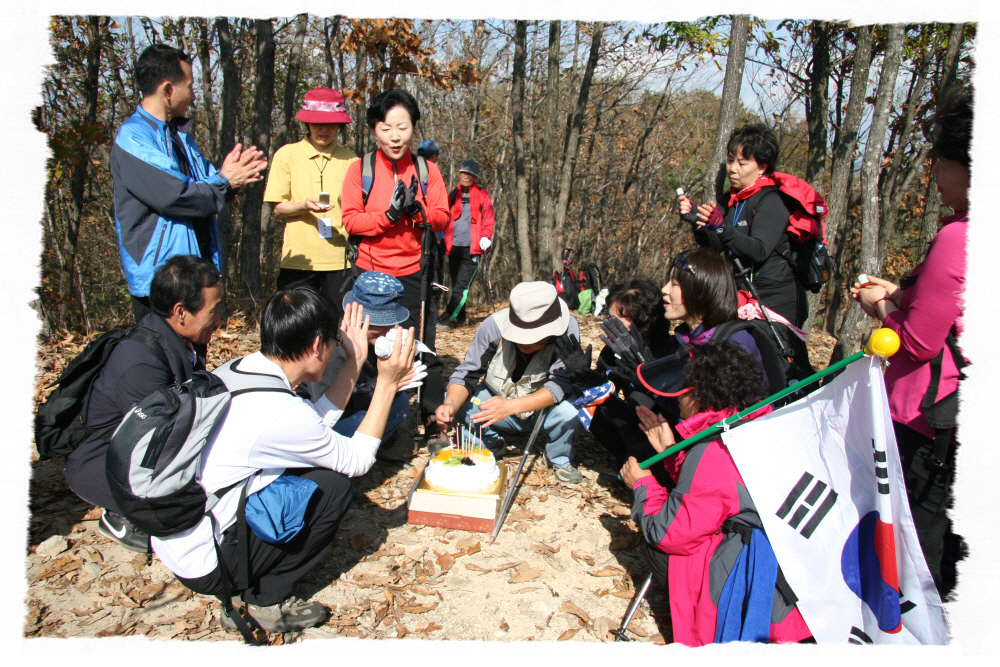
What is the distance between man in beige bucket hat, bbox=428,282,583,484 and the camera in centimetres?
367

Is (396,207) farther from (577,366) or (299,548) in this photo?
(299,548)

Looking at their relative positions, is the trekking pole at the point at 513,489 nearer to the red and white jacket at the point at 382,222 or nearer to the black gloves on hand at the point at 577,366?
the black gloves on hand at the point at 577,366

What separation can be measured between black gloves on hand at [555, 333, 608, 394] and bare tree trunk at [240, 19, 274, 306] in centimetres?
458

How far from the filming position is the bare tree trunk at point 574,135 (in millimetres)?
8461

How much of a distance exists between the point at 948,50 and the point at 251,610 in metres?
8.63

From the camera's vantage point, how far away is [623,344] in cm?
352

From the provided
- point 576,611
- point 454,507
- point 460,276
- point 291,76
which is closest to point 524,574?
point 576,611

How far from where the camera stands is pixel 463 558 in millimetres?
3266

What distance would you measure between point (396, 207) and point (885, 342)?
3133mm

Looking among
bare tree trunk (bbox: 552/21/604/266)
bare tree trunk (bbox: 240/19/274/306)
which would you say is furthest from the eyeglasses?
bare tree trunk (bbox: 552/21/604/266)

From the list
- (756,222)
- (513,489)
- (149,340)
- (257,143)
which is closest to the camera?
(149,340)

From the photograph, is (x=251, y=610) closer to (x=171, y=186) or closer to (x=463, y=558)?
(x=463, y=558)

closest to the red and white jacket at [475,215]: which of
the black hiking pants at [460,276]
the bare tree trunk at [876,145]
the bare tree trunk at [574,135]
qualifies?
the black hiking pants at [460,276]

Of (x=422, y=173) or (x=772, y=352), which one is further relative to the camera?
(x=422, y=173)
